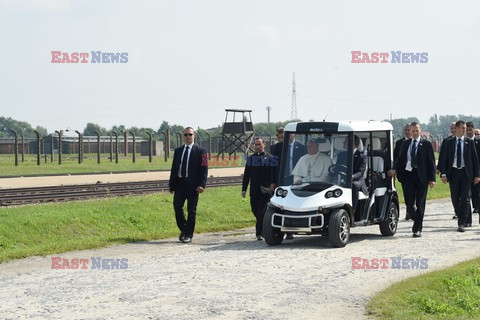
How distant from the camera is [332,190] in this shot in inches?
614

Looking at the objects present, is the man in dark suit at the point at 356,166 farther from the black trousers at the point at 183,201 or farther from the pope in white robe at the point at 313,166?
the black trousers at the point at 183,201

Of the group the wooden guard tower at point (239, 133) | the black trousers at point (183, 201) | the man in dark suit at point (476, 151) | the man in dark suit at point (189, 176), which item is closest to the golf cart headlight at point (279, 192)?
the man in dark suit at point (189, 176)

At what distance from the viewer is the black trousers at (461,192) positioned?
18422 millimetres

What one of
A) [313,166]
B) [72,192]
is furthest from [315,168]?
[72,192]

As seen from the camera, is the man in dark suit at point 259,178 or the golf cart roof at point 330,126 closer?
the golf cart roof at point 330,126

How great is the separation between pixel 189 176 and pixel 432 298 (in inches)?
292

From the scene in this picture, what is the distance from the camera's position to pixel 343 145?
52.3ft

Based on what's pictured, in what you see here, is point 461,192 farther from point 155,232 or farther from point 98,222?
point 98,222

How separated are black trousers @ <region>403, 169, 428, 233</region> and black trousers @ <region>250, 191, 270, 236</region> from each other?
107 inches

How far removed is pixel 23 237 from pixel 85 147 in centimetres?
9099

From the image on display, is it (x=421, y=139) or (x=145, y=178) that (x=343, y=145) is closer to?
(x=421, y=139)

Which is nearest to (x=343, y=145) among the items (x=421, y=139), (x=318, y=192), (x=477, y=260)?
(x=318, y=192)

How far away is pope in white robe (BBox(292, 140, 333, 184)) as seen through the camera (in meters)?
16.0

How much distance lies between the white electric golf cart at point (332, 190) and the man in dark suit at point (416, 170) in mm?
436
